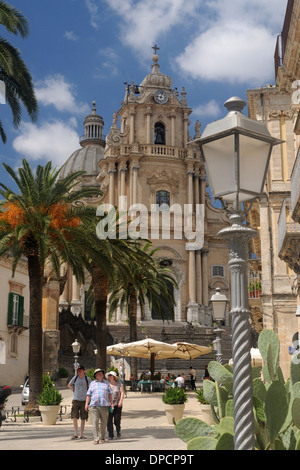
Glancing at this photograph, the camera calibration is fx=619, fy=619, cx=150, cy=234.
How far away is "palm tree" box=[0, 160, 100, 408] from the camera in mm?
18375

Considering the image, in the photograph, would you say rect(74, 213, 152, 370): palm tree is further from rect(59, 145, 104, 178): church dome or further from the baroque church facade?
rect(59, 145, 104, 178): church dome

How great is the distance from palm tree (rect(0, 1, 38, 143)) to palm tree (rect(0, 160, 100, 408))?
187 centimetres

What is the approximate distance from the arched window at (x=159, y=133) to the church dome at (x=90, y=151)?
16194 millimetres

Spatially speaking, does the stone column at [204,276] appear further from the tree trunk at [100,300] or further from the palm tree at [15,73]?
the palm tree at [15,73]

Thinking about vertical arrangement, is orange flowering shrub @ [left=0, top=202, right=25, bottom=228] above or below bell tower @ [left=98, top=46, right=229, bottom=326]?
below

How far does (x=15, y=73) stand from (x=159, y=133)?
1522 inches

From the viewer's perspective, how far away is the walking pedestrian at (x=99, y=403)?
11938 millimetres

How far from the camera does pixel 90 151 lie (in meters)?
79.6

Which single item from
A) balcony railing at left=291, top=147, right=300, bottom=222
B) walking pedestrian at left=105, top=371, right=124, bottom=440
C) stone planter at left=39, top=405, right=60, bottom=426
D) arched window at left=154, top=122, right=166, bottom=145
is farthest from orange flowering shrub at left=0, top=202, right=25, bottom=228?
arched window at left=154, top=122, right=166, bottom=145

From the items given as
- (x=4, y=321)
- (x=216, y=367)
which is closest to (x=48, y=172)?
(x=216, y=367)

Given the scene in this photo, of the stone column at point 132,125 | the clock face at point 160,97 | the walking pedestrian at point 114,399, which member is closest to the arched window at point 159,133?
the clock face at point 160,97

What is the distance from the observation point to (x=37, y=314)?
18.7 meters

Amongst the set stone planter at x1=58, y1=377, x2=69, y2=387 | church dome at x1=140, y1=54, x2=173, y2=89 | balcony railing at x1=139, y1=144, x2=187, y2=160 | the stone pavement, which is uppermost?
church dome at x1=140, y1=54, x2=173, y2=89

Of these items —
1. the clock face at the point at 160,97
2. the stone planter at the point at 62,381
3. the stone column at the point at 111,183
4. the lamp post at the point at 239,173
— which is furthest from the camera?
the clock face at the point at 160,97
